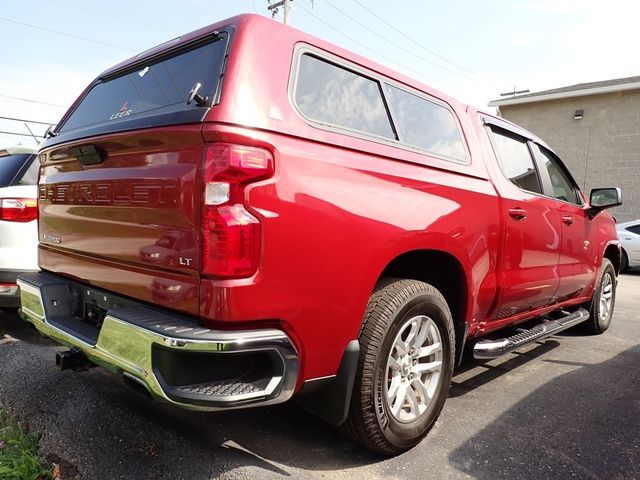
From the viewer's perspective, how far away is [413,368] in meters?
2.58

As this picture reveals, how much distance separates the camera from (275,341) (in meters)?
1.86

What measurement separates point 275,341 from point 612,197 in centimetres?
395

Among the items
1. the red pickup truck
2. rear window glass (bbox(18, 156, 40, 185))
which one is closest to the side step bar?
the red pickup truck

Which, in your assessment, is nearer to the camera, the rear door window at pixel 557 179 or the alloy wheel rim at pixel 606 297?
the rear door window at pixel 557 179

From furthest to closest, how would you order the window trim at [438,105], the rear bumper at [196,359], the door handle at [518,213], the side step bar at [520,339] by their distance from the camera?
the door handle at [518,213] → the side step bar at [520,339] → the window trim at [438,105] → the rear bumper at [196,359]

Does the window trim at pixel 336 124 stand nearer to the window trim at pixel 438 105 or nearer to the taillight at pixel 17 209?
the window trim at pixel 438 105

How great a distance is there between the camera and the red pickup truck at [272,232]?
181 centimetres

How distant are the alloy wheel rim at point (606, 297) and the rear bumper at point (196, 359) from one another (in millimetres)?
4495

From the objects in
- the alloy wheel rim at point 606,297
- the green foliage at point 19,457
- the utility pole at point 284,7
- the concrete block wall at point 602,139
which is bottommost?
the green foliage at point 19,457

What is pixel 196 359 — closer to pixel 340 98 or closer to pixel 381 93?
pixel 340 98

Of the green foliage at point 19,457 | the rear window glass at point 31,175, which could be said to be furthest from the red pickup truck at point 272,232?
the rear window glass at point 31,175

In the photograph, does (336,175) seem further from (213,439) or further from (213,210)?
(213,439)

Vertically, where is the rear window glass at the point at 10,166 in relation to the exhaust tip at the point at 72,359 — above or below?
above

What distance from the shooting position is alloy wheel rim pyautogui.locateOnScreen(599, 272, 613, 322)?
17.1 ft
